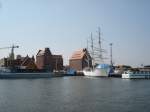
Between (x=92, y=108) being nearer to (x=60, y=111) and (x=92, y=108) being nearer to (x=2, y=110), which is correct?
(x=60, y=111)

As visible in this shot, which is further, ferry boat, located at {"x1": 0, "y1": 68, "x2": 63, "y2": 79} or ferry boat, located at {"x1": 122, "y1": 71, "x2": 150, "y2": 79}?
ferry boat, located at {"x1": 0, "y1": 68, "x2": 63, "y2": 79}

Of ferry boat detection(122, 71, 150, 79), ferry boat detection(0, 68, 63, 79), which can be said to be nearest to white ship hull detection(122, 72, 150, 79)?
ferry boat detection(122, 71, 150, 79)

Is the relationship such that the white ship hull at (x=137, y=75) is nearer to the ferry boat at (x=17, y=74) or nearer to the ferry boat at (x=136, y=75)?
the ferry boat at (x=136, y=75)

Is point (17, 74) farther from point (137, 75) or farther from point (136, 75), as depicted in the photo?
point (137, 75)

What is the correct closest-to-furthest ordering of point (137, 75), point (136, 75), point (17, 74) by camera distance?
point (136, 75) → point (137, 75) → point (17, 74)

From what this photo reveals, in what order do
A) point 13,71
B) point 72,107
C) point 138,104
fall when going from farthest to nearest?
point 13,71, point 138,104, point 72,107

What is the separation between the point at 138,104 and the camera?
53.3 metres

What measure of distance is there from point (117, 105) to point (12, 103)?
56.5ft

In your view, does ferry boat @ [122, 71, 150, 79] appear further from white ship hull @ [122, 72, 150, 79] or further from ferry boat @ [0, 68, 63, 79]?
ferry boat @ [0, 68, 63, 79]

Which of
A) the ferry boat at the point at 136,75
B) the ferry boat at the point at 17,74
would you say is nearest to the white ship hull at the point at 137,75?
the ferry boat at the point at 136,75

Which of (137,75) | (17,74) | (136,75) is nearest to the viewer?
(136,75)

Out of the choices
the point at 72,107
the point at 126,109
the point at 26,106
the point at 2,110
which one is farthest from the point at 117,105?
the point at 2,110

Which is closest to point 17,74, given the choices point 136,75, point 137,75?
point 136,75

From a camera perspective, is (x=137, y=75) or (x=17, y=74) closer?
(x=137, y=75)
